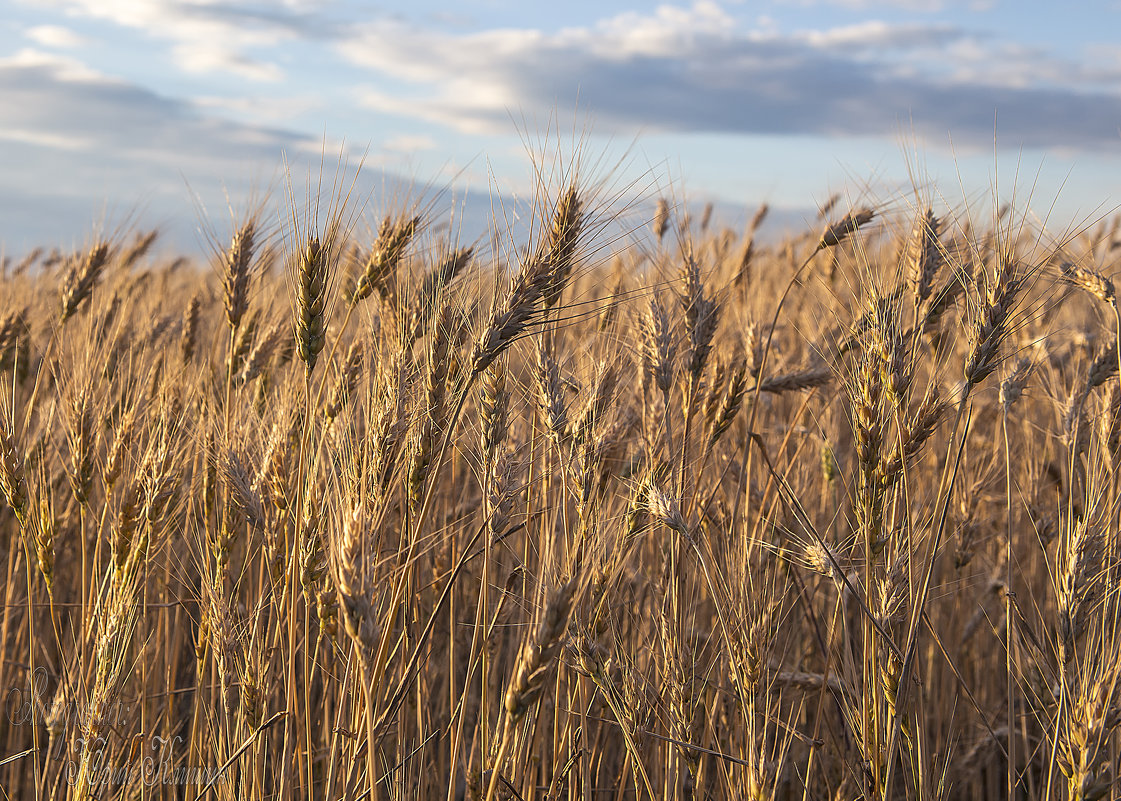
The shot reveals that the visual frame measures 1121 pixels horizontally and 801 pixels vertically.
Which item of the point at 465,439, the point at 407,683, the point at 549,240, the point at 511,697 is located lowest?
the point at 407,683

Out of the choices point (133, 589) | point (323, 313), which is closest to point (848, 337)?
point (323, 313)

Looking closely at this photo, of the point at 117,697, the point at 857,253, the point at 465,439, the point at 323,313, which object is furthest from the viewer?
the point at 465,439

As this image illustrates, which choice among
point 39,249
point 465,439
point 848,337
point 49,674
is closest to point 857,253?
point 848,337

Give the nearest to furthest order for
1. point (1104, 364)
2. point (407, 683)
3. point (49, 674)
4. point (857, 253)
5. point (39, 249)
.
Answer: point (407, 683)
point (857, 253)
point (1104, 364)
point (49, 674)
point (39, 249)

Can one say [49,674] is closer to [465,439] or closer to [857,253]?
[465,439]

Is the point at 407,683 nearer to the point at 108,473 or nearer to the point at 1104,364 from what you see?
the point at 108,473

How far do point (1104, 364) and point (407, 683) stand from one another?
2.01 m

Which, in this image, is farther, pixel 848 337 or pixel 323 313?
pixel 848 337

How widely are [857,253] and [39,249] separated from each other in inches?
325

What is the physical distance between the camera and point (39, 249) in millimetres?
7836

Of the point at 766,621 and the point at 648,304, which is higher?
the point at 648,304

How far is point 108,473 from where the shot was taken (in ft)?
5.98

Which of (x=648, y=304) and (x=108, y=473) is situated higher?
(x=648, y=304)

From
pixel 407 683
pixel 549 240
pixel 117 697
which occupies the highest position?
pixel 549 240
